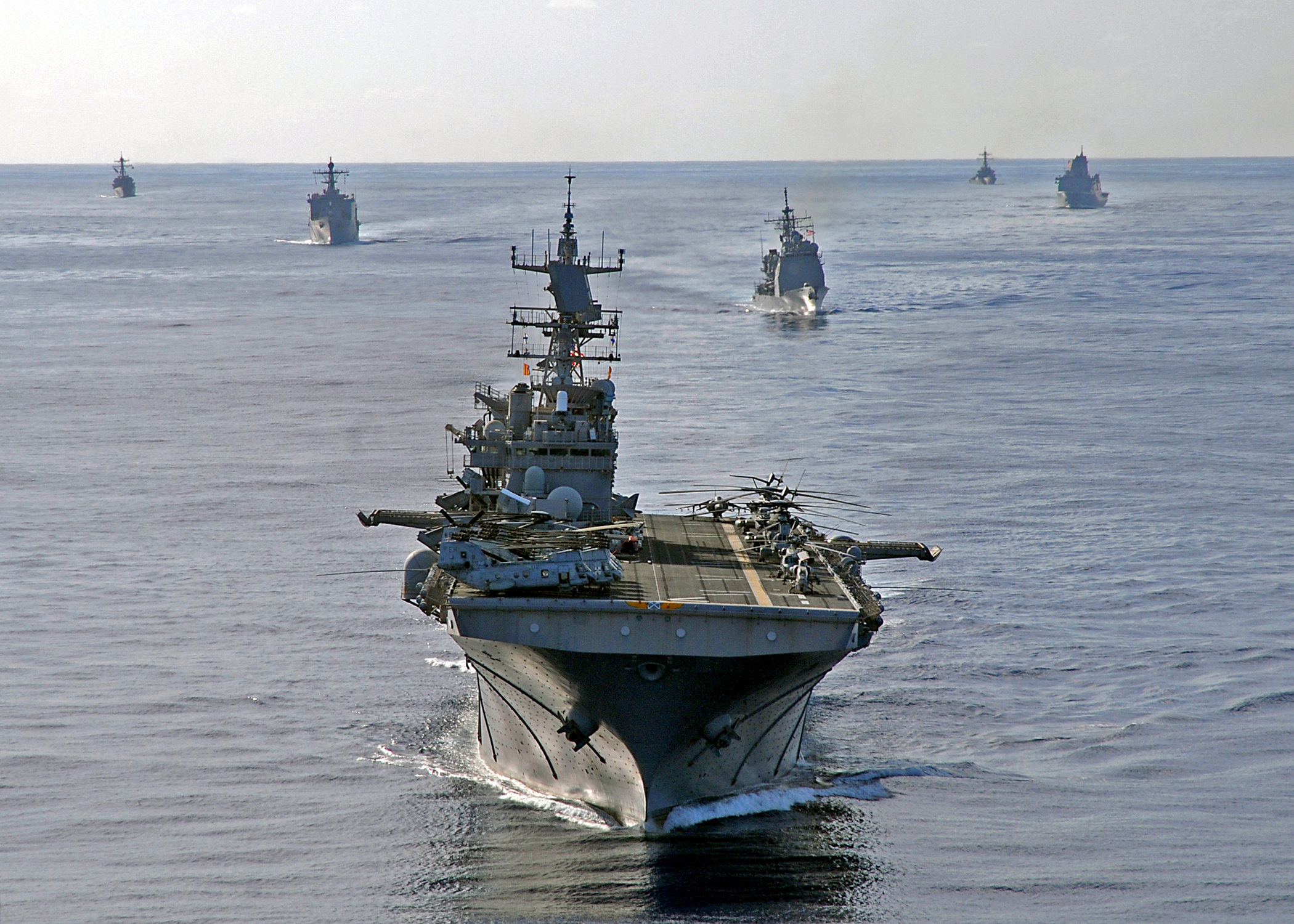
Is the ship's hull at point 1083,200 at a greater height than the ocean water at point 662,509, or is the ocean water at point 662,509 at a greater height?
the ship's hull at point 1083,200

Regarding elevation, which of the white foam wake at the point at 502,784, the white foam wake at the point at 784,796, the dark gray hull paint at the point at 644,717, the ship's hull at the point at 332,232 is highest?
the ship's hull at the point at 332,232

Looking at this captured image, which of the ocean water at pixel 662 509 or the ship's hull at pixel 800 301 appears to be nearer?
the ocean water at pixel 662 509

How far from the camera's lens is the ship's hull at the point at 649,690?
60.8 ft

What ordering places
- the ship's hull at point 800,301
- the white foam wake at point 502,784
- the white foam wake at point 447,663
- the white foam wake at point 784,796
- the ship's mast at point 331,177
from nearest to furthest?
1. the white foam wake at point 784,796
2. the white foam wake at point 502,784
3. the white foam wake at point 447,663
4. the ship's hull at point 800,301
5. the ship's mast at point 331,177

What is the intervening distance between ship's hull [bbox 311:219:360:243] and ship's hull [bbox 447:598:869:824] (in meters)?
108

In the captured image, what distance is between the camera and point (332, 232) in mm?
123688

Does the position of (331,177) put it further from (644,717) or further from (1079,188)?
(644,717)

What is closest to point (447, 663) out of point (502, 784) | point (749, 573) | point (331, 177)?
point (502, 784)

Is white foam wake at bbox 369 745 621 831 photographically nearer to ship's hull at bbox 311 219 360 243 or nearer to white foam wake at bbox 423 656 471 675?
white foam wake at bbox 423 656 471 675

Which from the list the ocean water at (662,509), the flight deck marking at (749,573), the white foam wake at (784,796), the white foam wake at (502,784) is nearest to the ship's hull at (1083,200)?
the ocean water at (662,509)

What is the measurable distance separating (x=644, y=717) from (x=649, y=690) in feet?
1.58

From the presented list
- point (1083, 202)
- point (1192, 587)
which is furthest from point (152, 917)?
point (1083, 202)

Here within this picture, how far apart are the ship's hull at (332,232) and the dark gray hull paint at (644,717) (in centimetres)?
10792

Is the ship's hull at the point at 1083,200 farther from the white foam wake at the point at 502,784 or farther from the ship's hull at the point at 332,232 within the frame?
the white foam wake at the point at 502,784
